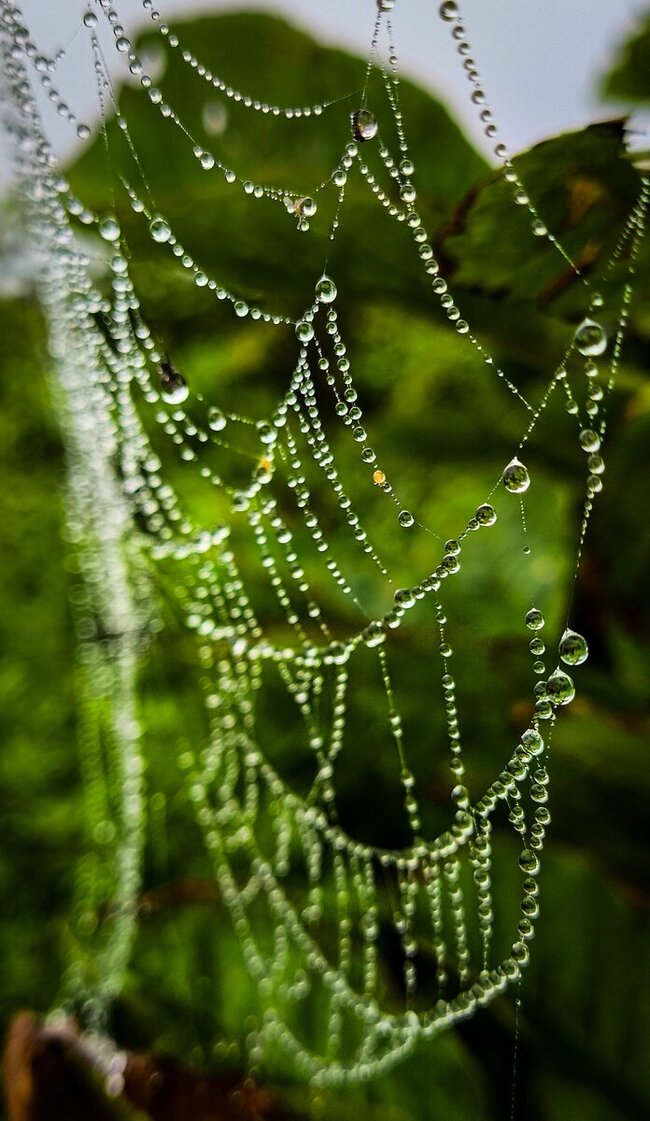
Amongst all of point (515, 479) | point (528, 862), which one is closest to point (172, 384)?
point (515, 479)

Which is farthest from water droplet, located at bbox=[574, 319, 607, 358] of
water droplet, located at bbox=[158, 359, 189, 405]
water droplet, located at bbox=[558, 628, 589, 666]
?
water droplet, located at bbox=[158, 359, 189, 405]

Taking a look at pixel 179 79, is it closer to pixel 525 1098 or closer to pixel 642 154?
pixel 642 154

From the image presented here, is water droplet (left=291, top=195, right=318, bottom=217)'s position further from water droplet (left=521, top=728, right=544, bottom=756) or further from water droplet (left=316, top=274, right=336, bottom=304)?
water droplet (left=521, top=728, right=544, bottom=756)

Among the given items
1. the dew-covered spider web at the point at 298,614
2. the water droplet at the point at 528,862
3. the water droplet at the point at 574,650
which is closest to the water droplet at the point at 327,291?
the dew-covered spider web at the point at 298,614

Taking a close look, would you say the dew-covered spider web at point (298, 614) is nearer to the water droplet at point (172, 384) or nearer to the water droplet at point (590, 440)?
the water droplet at point (172, 384)

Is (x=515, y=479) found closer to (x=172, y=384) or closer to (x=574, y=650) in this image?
(x=574, y=650)

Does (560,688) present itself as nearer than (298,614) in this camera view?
Yes

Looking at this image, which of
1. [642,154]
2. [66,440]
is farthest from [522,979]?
[66,440]

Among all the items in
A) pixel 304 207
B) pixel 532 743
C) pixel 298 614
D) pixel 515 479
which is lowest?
pixel 298 614
